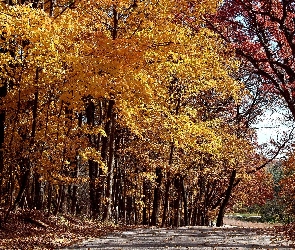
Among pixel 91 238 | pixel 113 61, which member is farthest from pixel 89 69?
pixel 91 238

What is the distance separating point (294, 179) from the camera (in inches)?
810

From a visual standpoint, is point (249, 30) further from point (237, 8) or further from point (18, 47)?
point (18, 47)

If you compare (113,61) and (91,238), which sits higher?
(113,61)

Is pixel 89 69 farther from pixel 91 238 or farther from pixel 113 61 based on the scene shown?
pixel 91 238

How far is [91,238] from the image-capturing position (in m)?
13.5

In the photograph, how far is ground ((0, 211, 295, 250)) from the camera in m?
10.7

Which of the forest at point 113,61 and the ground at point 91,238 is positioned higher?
the forest at point 113,61

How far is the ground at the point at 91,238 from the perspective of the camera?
10703 millimetres

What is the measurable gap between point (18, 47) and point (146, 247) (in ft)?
19.9

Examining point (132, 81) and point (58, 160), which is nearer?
point (132, 81)

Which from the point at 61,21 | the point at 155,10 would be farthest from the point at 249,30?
the point at 61,21

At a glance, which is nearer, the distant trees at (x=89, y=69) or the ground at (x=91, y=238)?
the ground at (x=91, y=238)

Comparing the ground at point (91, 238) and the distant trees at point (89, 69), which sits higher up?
the distant trees at point (89, 69)

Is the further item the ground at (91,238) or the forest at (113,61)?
the forest at (113,61)
